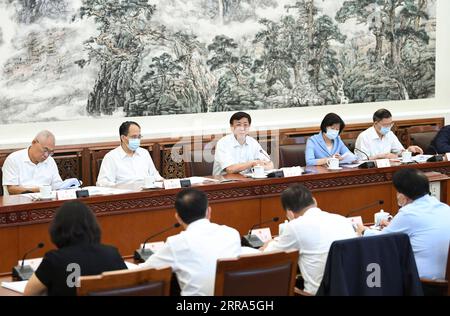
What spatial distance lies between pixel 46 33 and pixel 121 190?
257 centimetres

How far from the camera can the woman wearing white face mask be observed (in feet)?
23.6

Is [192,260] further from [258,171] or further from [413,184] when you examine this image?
[258,171]

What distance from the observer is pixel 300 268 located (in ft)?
13.8

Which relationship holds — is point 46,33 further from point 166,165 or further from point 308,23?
point 308,23

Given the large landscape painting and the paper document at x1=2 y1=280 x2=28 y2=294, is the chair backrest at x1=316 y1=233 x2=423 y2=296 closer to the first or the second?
the paper document at x1=2 y1=280 x2=28 y2=294

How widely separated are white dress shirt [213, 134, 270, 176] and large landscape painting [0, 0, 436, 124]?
1614mm

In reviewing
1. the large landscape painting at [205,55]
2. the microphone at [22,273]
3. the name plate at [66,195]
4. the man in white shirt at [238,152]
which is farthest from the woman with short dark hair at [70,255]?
the large landscape painting at [205,55]

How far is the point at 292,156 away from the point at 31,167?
2.36 m

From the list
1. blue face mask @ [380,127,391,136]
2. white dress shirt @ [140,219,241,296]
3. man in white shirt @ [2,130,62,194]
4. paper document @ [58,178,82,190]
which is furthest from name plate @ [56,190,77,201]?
blue face mask @ [380,127,391,136]

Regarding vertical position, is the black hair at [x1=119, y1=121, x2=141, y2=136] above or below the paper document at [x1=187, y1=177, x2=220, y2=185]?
above

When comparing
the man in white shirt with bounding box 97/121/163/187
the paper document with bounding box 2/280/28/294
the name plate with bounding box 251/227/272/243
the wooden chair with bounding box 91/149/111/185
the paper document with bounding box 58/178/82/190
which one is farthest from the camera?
the wooden chair with bounding box 91/149/111/185

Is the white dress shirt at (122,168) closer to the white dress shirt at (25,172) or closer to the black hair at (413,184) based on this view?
the white dress shirt at (25,172)

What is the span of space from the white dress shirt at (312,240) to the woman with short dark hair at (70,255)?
963mm

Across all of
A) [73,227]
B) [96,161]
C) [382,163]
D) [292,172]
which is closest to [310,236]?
[73,227]
